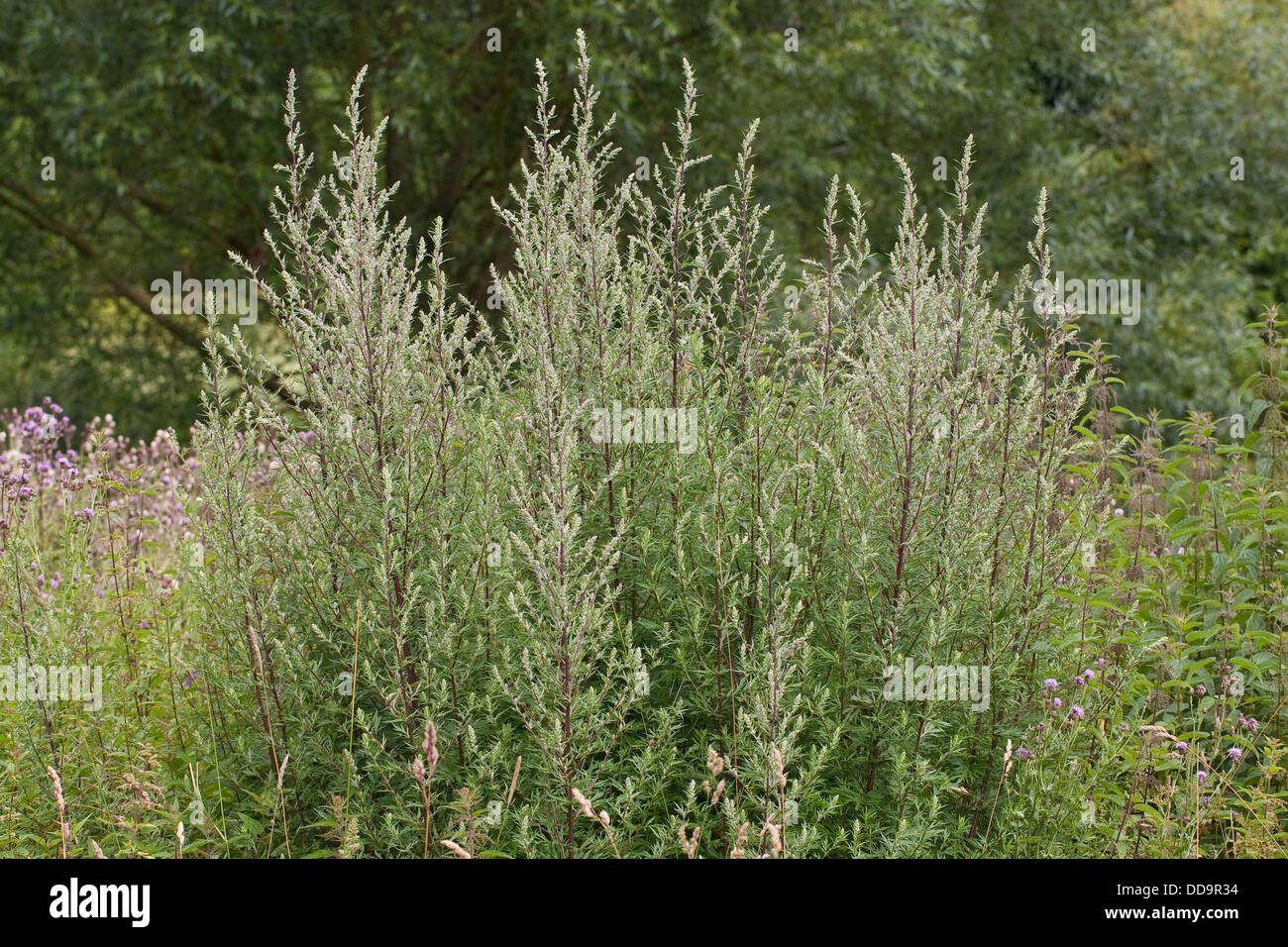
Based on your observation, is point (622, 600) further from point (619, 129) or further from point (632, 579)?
point (619, 129)

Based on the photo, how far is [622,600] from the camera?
3.82m

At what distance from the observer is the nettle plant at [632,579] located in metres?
3.43

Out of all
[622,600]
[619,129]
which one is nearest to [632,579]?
[622,600]

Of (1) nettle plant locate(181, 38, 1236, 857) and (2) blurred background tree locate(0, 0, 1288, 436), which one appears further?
(2) blurred background tree locate(0, 0, 1288, 436)

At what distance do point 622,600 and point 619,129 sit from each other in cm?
905

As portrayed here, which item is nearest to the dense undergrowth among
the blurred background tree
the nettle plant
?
the nettle plant

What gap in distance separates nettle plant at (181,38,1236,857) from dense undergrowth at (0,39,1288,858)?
0.06 feet

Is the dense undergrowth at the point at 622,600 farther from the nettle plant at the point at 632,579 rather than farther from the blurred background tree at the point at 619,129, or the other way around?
the blurred background tree at the point at 619,129

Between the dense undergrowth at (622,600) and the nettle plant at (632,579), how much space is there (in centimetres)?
2

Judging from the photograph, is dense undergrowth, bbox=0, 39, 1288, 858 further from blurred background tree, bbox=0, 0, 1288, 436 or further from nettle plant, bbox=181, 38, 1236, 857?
blurred background tree, bbox=0, 0, 1288, 436

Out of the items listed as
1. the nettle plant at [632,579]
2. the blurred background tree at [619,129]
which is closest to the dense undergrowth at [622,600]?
the nettle plant at [632,579]

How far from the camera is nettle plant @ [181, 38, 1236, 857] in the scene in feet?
11.3

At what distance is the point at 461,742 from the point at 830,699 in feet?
3.66

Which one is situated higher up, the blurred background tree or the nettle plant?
the blurred background tree
